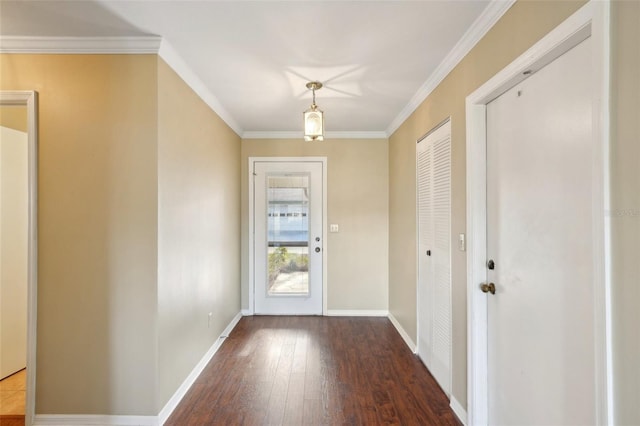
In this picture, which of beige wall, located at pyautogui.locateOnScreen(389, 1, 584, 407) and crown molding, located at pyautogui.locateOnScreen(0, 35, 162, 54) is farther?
crown molding, located at pyautogui.locateOnScreen(0, 35, 162, 54)

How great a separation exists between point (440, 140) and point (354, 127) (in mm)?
1650

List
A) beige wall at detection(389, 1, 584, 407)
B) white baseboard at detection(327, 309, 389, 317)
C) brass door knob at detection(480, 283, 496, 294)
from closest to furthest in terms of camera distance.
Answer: beige wall at detection(389, 1, 584, 407) < brass door knob at detection(480, 283, 496, 294) < white baseboard at detection(327, 309, 389, 317)

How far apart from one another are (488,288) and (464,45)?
152 cm

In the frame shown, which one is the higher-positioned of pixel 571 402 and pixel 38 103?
pixel 38 103

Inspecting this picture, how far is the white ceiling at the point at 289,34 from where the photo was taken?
1631 millimetres

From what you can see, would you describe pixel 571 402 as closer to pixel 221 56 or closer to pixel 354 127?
pixel 221 56

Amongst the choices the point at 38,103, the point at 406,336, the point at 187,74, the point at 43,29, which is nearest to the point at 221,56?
the point at 187,74

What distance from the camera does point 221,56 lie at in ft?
7.02

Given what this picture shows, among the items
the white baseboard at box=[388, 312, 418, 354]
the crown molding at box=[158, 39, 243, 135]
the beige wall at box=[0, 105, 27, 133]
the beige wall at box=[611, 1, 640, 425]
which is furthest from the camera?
the white baseboard at box=[388, 312, 418, 354]

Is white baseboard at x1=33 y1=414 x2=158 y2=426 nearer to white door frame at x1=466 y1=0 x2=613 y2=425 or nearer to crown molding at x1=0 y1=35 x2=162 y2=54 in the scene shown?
white door frame at x1=466 y1=0 x2=613 y2=425

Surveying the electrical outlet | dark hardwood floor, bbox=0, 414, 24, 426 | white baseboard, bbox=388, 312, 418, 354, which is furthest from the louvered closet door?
dark hardwood floor, bbox=0, 414, 24, 426

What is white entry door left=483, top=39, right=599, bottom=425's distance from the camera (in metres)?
1.19

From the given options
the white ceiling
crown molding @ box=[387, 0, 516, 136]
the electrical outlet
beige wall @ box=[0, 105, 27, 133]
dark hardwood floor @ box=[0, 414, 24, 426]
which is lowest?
dark hardwood floor @ box=[0, 414, 24, 426]

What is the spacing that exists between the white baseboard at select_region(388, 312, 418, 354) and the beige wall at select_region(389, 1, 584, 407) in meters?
0.06
